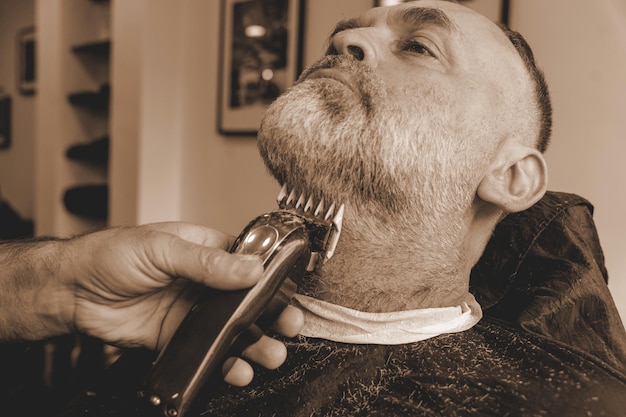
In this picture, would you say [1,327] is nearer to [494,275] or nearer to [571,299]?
[494,275]

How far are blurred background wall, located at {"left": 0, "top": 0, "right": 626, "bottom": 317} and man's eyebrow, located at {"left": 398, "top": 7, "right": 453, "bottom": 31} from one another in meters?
0.74

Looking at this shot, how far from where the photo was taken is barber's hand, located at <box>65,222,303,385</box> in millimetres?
902

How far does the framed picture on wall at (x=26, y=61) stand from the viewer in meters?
4.62

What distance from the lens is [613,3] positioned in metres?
1.64

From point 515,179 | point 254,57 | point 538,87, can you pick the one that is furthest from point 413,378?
point 254,57

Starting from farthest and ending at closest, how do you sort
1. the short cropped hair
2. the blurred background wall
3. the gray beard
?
1. the blurred background wall
2. the short cropped hair
3. the gray beard

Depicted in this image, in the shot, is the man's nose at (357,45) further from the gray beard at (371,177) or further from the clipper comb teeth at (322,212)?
the clipper comb teeth at (322,212)

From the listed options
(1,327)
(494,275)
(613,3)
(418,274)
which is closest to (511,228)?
(494,275)

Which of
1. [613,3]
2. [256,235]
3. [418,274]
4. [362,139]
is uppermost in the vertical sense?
[613,3]

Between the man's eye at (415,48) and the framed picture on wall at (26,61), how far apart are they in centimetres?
431

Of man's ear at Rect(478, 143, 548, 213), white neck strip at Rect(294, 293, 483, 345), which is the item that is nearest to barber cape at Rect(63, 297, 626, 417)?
white neck strip at Rect(294, 293, 483, 345)

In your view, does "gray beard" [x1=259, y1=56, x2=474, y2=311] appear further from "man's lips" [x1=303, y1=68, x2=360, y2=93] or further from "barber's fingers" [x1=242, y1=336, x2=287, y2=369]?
"barber's fingers" [x1=242, y1=336, x2=287, y2=369]

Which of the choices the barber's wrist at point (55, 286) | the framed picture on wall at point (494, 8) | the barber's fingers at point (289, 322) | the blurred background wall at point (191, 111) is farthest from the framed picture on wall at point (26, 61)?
the barber's fingers at point (289, 322)

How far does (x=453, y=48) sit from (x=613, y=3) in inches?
31.4
